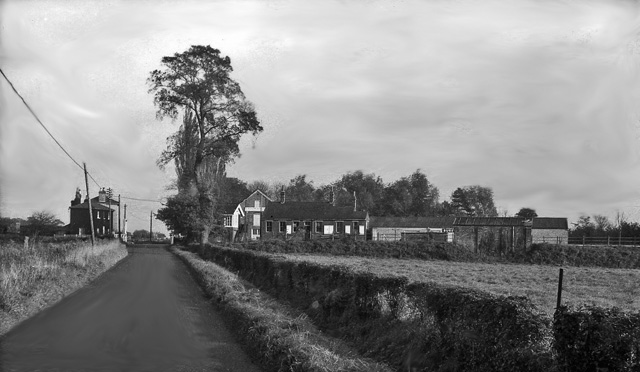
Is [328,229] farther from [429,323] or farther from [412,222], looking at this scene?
[429,323]

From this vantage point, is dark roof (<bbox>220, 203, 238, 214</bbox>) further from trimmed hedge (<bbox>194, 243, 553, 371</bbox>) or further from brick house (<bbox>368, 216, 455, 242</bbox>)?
trimmed hedge (<bbox>194, 243, 553, 371</bbox>)

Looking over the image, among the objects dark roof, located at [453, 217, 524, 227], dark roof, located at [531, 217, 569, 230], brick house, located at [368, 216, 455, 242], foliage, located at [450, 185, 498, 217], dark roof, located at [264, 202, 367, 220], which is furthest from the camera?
foliage, located at [450, 185, 498, 217]

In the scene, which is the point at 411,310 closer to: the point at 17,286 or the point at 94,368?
the point at 94,368

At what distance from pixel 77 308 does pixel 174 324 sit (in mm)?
4263

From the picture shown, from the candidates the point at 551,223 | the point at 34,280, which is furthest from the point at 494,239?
the point at 34,280

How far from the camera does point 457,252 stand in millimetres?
59438

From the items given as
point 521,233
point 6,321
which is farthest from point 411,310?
point 521,233

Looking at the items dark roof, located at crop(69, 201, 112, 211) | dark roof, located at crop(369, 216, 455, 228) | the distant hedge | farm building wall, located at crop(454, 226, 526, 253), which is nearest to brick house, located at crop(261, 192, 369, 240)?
dark roof, located at crop(369, 216, 455, 228)

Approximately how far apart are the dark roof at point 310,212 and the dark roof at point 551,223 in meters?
24.4

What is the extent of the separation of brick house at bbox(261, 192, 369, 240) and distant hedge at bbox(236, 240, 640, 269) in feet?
75.1

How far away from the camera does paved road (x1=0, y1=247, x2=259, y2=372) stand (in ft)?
31.6

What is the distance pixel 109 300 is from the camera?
60.7 feet

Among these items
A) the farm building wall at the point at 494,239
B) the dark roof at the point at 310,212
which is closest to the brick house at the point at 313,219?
the dark roof at the point at 310,212

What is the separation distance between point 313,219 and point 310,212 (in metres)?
1.36
